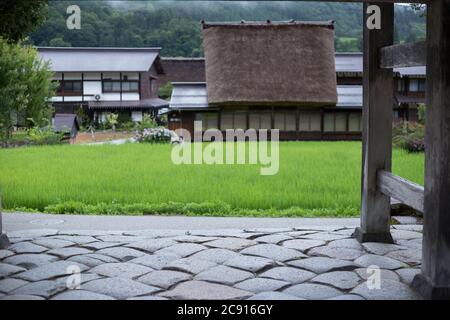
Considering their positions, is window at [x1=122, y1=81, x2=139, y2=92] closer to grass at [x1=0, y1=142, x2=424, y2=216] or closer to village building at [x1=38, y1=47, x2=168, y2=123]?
village building at [x1=38, y1=47, x2=168, y2=123]

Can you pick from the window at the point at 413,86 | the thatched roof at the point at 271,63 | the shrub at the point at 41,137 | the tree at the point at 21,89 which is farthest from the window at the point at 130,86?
the window at the point at 413,86

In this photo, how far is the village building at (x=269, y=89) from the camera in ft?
60.4

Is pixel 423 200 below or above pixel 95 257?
above

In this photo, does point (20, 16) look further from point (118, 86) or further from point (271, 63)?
point (118, 86)

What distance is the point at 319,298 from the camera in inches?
98.7

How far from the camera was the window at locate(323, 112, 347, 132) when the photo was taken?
766 inches

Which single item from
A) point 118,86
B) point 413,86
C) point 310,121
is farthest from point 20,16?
point 413,86

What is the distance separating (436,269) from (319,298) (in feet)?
1.88

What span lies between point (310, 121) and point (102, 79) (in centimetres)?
813

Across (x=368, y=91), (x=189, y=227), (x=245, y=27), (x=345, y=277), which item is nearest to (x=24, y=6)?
(x=189, y=227)

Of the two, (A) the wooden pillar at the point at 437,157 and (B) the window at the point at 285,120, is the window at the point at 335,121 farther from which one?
(A) the wooden pillar at the point at 437,157

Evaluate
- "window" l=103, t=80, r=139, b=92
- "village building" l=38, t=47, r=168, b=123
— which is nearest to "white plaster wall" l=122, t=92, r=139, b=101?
"village building" l=38, t=47, r=168, b=123

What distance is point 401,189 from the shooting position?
3086 mm
